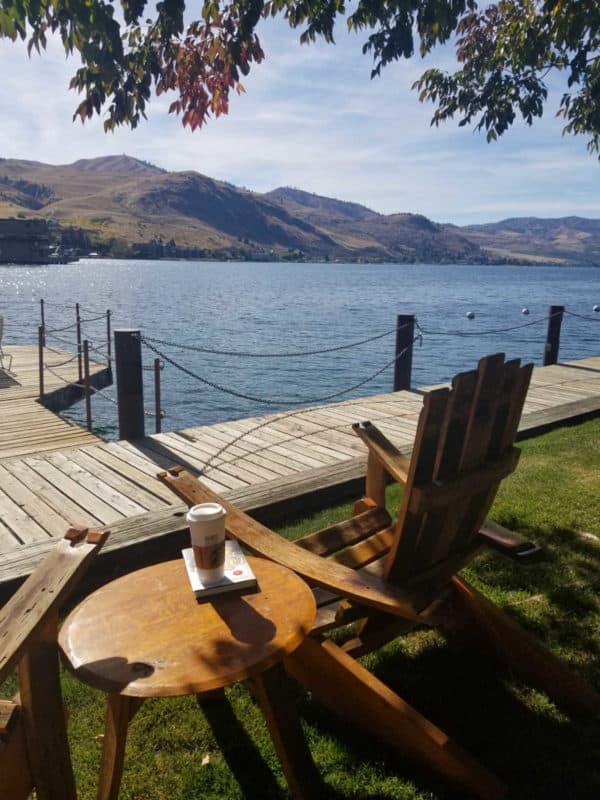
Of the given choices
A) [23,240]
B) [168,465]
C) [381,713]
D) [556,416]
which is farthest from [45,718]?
[23,240]

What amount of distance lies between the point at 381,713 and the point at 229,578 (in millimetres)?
790

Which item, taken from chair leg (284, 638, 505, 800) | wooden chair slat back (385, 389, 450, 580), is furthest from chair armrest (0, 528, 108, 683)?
wooden chair slat back (385, 389, 450, 580)

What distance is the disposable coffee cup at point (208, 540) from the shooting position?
216 cm

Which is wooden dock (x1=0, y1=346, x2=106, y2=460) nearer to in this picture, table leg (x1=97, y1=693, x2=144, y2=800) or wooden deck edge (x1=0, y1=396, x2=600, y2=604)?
wooden deck edge (x1=0, y1=396, x2=600, y2=604)

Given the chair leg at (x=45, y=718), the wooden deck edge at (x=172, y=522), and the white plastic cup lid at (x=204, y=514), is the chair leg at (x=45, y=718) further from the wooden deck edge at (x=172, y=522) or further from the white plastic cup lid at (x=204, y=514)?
the wooden deck edge at (x=172, y=522)

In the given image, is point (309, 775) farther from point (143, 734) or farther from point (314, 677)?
point (143, 734)

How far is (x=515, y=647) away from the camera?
2.83m

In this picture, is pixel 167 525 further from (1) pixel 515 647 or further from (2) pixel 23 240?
(2) pixel 23 240

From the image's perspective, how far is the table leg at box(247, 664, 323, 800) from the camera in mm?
2053

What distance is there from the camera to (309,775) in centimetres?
215

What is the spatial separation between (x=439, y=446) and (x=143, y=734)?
180cm

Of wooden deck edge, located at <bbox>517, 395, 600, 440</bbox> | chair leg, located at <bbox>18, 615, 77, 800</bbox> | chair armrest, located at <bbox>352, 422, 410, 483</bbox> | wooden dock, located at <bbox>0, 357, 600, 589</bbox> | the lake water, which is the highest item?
chair armrest, located at <bbox>352, 422, 410, 483</bbox>

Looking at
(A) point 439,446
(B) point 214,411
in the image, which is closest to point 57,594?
(A) point 439,446

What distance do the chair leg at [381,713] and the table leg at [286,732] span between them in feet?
1.04
